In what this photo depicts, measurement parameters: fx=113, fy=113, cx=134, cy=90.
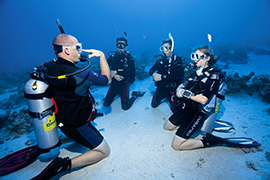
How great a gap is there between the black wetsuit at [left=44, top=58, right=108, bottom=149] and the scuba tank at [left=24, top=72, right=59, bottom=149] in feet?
0.37

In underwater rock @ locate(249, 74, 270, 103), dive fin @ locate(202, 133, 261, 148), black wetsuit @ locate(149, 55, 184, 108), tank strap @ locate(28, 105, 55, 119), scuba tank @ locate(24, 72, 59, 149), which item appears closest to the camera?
scuba tank @ locate(24, 72, 59, 149)

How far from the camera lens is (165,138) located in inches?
143

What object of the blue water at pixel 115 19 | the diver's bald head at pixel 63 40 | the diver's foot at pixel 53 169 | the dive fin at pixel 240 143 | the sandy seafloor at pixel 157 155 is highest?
the blue water at pixel 115 19

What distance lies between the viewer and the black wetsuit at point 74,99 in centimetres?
203

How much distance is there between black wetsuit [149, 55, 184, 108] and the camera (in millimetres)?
4641

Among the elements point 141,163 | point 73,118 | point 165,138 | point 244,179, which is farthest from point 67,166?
point 244,179

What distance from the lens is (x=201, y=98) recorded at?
265cm

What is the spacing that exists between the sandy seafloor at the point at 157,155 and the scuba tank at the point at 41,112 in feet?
3.34

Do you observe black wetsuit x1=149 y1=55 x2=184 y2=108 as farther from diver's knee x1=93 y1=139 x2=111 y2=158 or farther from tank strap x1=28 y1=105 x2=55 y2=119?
tank strap x1=28 y1=105 x2=55 y2=119

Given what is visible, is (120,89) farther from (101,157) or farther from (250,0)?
(250,0)

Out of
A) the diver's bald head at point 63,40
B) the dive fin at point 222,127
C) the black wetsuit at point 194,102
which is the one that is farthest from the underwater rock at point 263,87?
the diver's bald head at point 63,40

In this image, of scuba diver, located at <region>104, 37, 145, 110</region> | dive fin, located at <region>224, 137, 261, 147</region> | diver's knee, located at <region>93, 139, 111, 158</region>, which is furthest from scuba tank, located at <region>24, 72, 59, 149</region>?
dive fin, located at <region>224, 137, 261, 147</region>

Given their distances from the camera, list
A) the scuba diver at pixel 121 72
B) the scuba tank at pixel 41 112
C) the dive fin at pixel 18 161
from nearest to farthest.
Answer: the scuba tank at pixel 41 112, the dive fin at pixel 18 161, the scuba diver at pixel 121 72

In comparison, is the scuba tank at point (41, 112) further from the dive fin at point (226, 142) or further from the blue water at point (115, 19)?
the blue water at point (115, 19)
